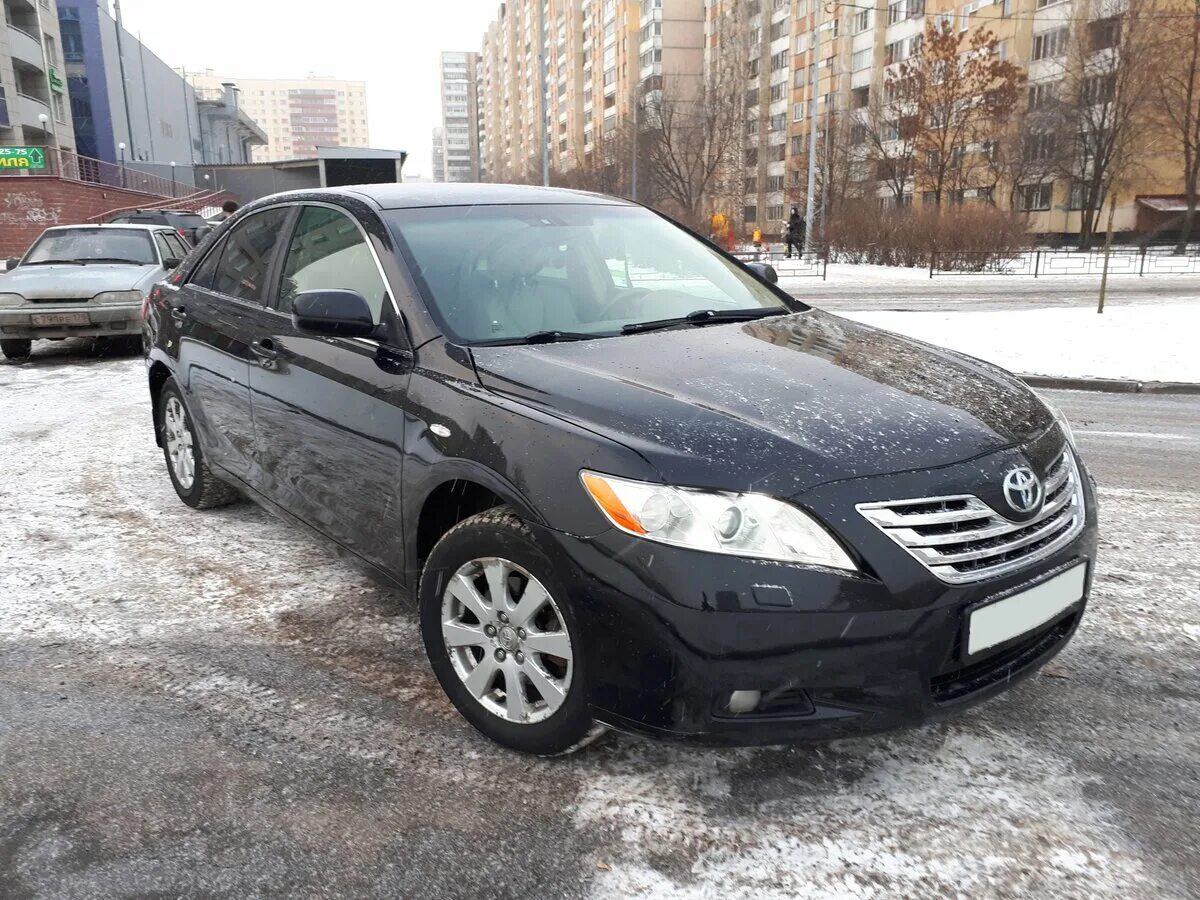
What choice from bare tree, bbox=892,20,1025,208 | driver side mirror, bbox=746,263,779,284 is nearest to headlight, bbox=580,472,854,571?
driver side mirror, bbox=746,263,779,284

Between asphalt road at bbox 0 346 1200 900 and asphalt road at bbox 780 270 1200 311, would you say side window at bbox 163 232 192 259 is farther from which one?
asphalt road at bbox 780 270 1200 311

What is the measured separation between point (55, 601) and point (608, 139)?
5811 cm

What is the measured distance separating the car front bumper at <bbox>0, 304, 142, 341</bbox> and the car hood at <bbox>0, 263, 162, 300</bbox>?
15cm

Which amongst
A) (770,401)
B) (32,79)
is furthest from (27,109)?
(770,401)

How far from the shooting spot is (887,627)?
2.25 meters

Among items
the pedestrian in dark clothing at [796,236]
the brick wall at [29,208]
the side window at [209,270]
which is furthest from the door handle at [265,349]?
the brick wall at [29,208]

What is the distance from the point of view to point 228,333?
13.8ft

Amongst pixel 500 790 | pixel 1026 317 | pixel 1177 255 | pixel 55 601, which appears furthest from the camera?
pixel 1177 255

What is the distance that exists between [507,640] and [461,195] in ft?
6.76

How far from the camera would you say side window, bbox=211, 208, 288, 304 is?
4160 mm

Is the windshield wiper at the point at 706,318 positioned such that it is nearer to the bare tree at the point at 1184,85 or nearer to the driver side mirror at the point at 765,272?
the driver side mirror at the point at 765,272

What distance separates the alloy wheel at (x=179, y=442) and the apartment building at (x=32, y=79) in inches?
1758

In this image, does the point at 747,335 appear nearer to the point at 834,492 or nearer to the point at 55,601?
the point at 834,492

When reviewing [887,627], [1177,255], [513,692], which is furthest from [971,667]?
[1177,255]
